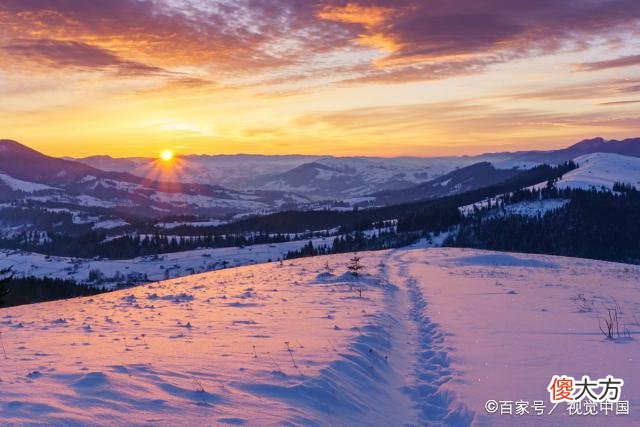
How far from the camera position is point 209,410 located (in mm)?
9203

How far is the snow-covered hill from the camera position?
9.48 m

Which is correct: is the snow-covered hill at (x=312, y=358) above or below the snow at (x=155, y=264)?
above

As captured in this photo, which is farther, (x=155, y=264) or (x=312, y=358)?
(x=155, y=264)

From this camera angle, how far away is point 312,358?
43.4 feet

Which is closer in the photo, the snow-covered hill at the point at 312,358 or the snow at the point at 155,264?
the snow-covered hill at the point at 312,358

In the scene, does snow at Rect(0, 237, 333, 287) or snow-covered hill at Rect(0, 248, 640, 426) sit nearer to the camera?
snow-covered hill at Rect(0, 248, 640, 426)

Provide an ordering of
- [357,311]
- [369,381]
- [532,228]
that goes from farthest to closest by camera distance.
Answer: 1. [532,228]
2. [357,311]
3. [369,381]

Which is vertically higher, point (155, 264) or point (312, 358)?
point (312, 358)

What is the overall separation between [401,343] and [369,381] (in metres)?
4.59

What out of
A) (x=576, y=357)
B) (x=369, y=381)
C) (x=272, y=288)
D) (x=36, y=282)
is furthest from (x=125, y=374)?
(x=36, y=282)

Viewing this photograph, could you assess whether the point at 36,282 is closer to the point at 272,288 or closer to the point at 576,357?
the point at 272,288

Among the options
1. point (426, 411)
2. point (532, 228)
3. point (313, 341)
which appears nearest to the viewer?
point (426, 411)

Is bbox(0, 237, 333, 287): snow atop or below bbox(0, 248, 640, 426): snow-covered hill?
below

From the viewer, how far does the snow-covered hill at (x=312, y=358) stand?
9.48 metres
